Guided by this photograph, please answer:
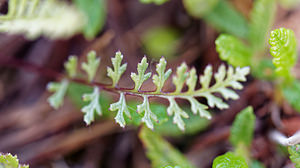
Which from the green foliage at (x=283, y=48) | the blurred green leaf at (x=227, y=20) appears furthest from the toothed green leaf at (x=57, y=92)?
the green foliage at (x=283, y=48)

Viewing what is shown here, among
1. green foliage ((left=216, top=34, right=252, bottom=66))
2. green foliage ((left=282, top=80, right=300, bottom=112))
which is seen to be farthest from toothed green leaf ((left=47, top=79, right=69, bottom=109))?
green foliage ((left=282, top=80, right=300, bottom=112))

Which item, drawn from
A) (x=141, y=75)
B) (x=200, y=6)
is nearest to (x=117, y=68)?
(x=141, y=75)

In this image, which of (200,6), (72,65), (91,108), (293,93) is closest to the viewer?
(91,108)

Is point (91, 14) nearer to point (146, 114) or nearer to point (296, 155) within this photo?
point (146, 114)

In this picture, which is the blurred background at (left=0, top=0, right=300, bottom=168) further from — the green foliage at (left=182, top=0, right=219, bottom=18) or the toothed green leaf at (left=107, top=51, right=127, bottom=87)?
the toothed green leaf at (left=107, top=51, right=127, bottom=87)

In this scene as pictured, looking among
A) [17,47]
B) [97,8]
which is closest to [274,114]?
[97,8]

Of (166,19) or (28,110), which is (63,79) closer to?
(28,110)

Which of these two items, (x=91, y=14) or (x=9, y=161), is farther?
(x=91, y=14)
